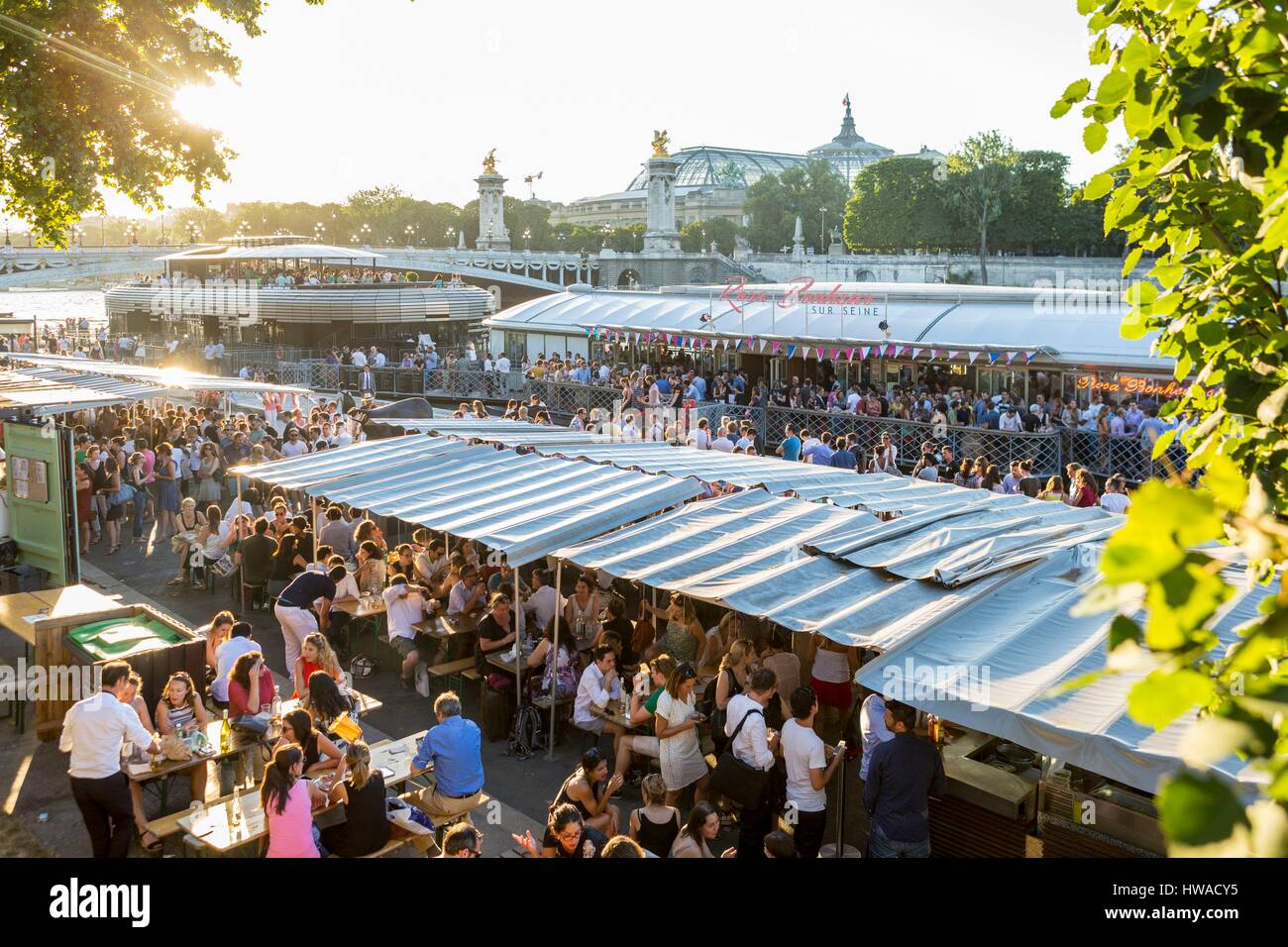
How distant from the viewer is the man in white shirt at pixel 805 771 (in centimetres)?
761

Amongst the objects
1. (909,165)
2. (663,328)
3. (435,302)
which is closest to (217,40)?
(663,328)

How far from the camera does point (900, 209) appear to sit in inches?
3524

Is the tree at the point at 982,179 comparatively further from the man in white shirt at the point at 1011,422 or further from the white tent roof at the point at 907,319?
the man in white shirt at the point at 1011,422

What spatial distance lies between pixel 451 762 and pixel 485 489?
17.1 feet

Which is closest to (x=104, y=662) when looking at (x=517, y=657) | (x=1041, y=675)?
(x=517, y=657)

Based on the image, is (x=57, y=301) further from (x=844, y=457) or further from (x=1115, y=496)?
(x=1115, y=496)

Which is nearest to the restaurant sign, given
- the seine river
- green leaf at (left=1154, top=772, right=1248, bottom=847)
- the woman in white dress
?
the woman in white dress

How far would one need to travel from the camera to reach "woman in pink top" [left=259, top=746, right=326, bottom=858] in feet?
22.2

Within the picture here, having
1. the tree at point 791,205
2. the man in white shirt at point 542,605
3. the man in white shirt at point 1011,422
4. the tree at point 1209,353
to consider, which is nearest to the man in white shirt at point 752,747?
the man in white shirt at point 542,605

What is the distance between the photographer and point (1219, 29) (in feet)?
10.8

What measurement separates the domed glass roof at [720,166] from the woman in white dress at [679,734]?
17255 cm

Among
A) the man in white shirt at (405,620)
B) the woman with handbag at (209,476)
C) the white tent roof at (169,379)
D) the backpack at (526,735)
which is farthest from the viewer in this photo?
the white tent roof at (169,379)
